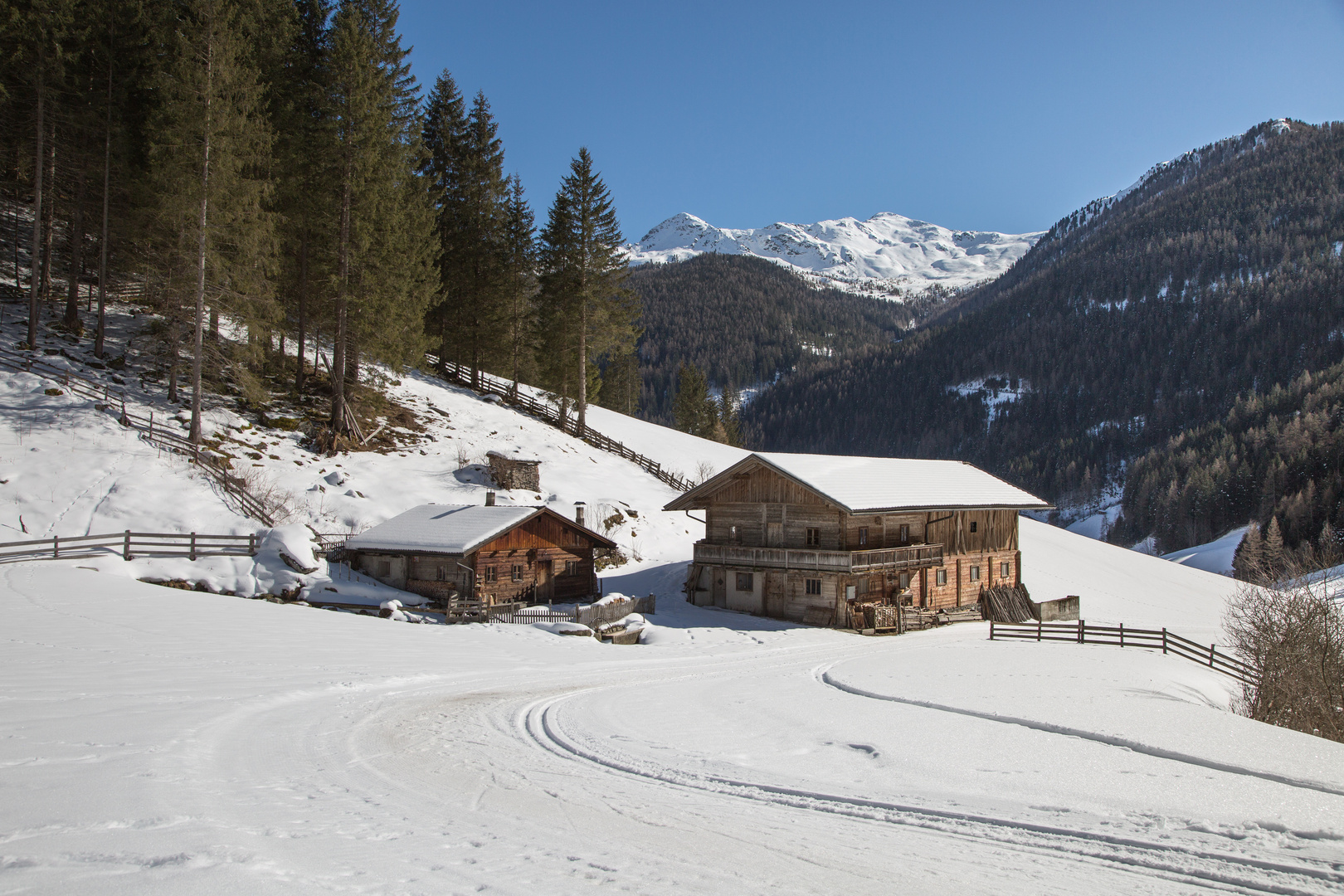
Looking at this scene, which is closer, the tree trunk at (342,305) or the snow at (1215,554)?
the tree trunk at (342,305)

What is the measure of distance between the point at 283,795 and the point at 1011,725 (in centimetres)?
1068

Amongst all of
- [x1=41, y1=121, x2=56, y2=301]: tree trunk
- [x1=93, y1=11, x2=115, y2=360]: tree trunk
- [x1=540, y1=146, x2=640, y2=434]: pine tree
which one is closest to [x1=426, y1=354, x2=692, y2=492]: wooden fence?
[x1=540, y1=146, x2=640, y2=434]: pine tree

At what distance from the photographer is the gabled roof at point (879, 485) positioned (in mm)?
32500

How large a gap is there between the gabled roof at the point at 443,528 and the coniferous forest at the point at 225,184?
6.45m

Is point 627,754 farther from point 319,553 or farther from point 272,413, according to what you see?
point 272,413

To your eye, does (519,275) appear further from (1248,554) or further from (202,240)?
(1248,554)

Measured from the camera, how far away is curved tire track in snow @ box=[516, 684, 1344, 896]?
20.7ft

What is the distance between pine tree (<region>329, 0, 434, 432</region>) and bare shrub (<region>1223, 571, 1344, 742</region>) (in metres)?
36.0

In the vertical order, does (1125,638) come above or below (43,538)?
below

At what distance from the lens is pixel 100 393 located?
30422 millimetres

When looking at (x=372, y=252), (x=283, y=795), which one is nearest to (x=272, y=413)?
(x=372, y=252)

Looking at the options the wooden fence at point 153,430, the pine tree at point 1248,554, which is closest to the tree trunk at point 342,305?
the wooden fence at point 153,430

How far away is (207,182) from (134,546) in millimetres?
14688

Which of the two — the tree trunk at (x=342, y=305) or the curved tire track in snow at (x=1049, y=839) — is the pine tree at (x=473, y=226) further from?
the curved tire track in snow at (x=1049, y=839)
